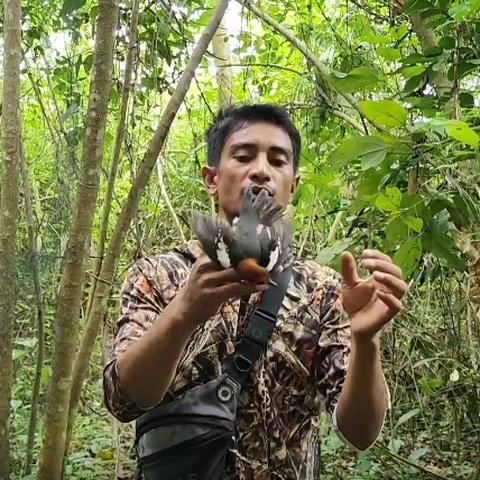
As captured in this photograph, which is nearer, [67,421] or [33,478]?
[67,421]

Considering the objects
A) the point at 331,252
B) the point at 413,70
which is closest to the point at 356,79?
the point at 413,70

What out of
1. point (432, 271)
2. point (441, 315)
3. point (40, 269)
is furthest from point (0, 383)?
point (441, 315)

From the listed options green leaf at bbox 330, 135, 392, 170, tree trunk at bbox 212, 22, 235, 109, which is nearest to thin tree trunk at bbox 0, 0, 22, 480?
tree trunk at bbox 212, 22, 235, 109

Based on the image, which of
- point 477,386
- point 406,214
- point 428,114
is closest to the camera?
point 406,214

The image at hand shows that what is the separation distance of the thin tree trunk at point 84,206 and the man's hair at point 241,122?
753 millimetres

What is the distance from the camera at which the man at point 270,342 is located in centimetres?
121

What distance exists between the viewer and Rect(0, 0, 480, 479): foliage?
1.89 m

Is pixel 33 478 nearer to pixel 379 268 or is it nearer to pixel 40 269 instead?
pixel 40 269

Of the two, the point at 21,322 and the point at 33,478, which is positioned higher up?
the point at 21,322

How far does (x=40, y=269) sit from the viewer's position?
3.36 metres

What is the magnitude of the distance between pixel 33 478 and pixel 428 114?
224cm

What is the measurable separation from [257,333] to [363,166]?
0.47 m

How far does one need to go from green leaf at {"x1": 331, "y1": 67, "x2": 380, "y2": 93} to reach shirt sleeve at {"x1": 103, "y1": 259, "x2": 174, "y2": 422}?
0.67m

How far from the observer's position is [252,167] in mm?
1515
